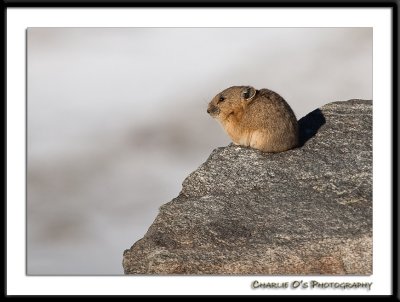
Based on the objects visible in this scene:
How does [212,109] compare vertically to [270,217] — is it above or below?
above

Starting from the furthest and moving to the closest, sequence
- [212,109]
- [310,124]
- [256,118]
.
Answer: [310,124], [212,109], [256,118]

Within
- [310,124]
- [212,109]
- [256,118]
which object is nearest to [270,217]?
[256,118]

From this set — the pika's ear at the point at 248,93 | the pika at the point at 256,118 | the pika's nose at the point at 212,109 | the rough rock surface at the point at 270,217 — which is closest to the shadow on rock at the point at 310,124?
the rough rock surface at the point at 270,217

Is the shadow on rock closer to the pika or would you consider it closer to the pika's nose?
the pika

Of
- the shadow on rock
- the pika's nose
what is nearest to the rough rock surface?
the shadow on rock

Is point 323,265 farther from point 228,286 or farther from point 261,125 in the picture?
point 261,125

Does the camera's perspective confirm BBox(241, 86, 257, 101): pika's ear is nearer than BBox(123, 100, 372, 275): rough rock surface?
No

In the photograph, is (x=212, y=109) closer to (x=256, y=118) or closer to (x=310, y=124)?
(x=256, y=118)
